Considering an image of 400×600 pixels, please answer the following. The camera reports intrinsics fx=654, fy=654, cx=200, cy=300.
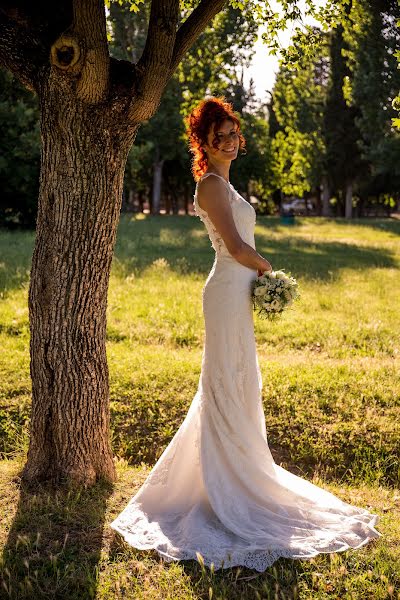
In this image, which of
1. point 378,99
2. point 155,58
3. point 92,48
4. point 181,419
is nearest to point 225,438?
point 181,419

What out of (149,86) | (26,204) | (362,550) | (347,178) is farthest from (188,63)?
(347,178)

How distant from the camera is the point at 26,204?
28.5 metres

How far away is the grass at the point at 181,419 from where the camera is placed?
4.52 meters

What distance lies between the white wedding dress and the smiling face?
29 centimetres

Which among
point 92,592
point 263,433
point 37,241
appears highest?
point 37,241

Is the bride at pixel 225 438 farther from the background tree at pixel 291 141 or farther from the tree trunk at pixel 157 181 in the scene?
the tree trunk at pixel 157 181

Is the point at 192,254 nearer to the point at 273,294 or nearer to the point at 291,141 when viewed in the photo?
the point at 291,141

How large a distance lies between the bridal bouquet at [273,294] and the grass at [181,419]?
247 millimetres

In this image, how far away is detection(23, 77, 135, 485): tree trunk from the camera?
5.44m

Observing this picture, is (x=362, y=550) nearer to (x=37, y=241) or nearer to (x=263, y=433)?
(x=263, y=433)

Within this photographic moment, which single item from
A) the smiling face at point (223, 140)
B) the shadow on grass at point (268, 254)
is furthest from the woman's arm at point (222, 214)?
the shadow on grass at point (268, 254)

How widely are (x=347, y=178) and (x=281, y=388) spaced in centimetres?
4882

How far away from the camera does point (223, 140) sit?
17.4 feet

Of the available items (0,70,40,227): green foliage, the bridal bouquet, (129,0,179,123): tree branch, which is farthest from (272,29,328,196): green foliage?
(0,70,40,227): green foliage
